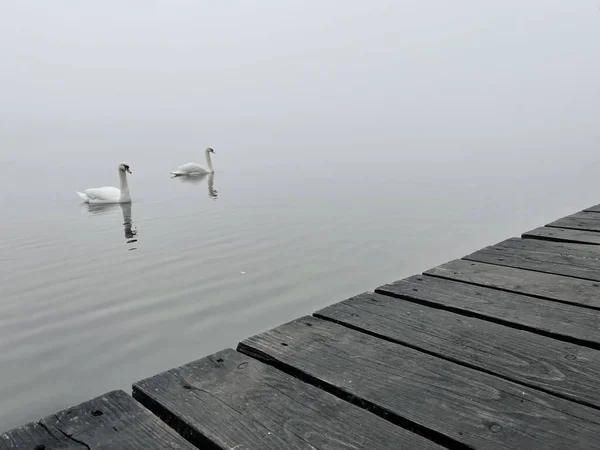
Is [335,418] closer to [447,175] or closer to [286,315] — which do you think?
[286,315]

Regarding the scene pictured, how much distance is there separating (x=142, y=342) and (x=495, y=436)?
4.15 metres

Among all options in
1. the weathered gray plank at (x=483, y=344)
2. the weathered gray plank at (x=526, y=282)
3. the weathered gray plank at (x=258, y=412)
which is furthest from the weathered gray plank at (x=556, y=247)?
the weathered gray plank at (x=258, y=412)

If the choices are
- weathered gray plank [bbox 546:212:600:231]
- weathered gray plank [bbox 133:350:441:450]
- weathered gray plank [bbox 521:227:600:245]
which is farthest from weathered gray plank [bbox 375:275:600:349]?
weathered gray plank [bbox 546:212:600:231]

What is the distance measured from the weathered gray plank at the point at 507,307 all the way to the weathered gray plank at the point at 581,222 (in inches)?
72.2

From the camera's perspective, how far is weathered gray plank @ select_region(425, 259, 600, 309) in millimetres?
2613

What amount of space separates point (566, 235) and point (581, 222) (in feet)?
1.89

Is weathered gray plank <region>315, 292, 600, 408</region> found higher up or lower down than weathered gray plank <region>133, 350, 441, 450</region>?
higher up

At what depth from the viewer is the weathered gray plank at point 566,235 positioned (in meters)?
3.79

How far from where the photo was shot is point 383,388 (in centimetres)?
177

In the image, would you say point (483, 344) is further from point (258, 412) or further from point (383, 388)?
point (258, 412)

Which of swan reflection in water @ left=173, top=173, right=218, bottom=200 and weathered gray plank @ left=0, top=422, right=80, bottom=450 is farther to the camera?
swan reflection in water @ left=173, top=173, right=218, bottom=200

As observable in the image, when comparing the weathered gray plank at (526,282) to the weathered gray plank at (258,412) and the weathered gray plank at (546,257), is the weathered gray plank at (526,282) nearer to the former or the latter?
the weathered gray plank at (546,257)

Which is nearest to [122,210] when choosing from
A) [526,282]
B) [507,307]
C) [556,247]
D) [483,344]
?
[556,247]

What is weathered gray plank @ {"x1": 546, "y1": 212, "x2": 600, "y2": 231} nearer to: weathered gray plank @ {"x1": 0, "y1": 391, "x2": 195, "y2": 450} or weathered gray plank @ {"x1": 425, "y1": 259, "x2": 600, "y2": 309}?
weathered gray plank @ {"x1": 425, "y1": 259, "x2": 600, "y2": 309}
